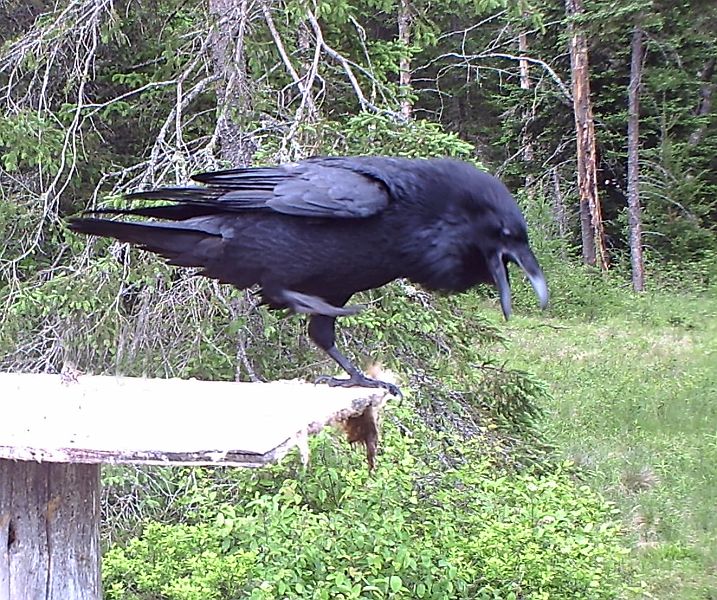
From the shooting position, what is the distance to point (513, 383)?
5.24 meters

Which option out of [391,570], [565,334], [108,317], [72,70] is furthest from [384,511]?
[565,334]

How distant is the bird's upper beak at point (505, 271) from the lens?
2.65 metres

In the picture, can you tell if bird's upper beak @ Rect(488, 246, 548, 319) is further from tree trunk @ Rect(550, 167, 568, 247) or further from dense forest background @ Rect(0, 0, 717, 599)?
tree trunk @ Rect(550, 167, 568, 247)

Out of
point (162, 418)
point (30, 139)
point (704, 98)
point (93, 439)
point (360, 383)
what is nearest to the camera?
point (93, 439)

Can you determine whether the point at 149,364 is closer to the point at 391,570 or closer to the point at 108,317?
the point at 108,317

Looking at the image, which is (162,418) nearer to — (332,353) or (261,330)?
(332,353)

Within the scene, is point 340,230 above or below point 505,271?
above

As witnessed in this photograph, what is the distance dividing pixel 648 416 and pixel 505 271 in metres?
5.65

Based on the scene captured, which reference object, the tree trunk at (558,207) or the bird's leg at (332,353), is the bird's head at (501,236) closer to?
the bird's leg at (332,353)

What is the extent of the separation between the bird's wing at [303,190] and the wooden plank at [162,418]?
544 millimetres

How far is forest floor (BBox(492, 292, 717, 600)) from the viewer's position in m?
5.39

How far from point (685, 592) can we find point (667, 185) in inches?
444

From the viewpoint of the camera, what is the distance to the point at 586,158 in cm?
1510

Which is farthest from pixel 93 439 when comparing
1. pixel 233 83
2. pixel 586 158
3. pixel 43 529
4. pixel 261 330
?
pixel 586 158
